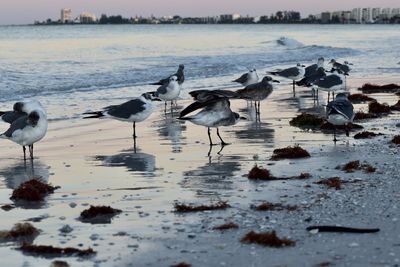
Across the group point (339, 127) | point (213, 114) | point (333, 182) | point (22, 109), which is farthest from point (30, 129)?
point (339, 127)

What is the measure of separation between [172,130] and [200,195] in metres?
6.30

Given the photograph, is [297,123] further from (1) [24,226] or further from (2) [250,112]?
(1) [24,226]

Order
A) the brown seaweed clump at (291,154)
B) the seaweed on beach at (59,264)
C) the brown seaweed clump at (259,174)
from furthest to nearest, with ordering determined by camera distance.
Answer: the brown seaweed clump at (291,154), the brown seaweed clump at (259,174), the seaweed on beach at (59,264)

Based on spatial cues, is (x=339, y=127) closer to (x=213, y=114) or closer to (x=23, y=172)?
(x=213, y=114)

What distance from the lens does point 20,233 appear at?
7199 millimetres

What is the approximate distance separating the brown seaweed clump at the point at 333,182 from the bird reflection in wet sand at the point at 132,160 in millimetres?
2555

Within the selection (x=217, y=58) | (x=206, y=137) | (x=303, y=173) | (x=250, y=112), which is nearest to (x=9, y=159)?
(x=206, y=137)

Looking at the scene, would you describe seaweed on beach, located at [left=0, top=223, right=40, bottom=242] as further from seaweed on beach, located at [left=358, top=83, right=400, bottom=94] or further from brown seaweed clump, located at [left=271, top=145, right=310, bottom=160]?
seaweed on beach, located at [left=358, top=83, right=400, bottom=94]

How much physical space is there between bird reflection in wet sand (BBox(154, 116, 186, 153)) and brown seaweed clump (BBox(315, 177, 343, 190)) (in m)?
3.59

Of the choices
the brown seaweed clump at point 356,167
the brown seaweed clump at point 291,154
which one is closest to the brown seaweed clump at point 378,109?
the brown seaweed clump at point 291,154

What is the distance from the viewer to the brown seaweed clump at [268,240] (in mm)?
6621

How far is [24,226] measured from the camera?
287 inches

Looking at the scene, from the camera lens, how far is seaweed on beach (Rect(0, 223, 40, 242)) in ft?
23.4

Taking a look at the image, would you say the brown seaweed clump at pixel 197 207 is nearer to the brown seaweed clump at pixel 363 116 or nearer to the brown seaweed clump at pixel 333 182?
the brown seaweed clump at pixel 333 182
